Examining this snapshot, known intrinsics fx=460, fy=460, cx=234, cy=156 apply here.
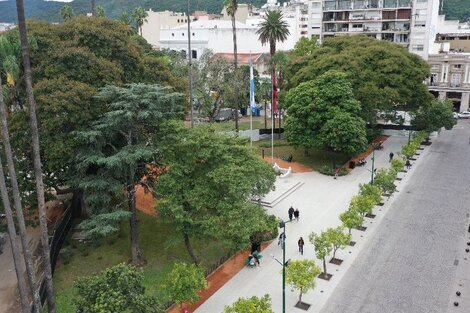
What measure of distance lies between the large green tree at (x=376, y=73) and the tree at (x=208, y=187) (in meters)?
27.3

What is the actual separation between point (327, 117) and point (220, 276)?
23076 mm

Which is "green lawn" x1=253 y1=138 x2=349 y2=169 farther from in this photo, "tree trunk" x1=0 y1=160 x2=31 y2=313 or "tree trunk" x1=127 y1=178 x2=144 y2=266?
"tree trunk" x1=0 y1=160 x2=31 y2=313

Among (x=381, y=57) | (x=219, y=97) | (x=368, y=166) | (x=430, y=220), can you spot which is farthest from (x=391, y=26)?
(x=430, y=220)

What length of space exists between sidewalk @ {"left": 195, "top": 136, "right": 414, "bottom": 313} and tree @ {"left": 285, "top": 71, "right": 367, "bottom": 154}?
369 cm

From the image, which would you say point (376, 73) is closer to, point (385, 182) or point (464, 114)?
point (385, 182)

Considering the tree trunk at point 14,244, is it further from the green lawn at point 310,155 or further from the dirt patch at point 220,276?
the green lawn at point 310,155

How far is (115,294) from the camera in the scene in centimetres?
1930

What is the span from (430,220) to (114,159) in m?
24.5

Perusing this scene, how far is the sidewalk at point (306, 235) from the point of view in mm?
25766

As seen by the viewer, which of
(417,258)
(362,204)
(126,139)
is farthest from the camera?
(362,204)

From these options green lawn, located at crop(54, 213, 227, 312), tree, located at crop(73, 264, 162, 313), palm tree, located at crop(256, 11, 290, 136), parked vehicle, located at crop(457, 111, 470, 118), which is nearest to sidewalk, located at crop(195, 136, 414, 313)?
green lawn, located at crop(54, 213, 227, 312)

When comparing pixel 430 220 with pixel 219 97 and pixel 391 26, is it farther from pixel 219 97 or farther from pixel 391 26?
pixel 391 26

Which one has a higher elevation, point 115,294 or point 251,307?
point 115,294

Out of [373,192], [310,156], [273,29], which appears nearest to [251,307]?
[373,192]
